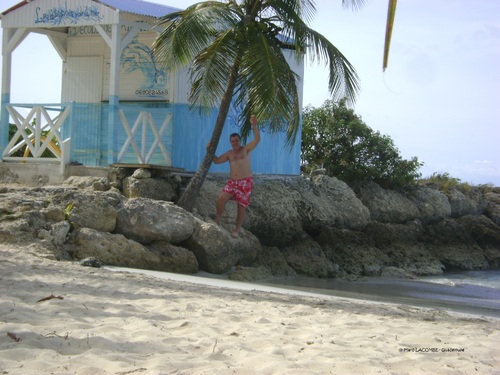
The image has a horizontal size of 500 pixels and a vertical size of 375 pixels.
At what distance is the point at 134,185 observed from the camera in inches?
529

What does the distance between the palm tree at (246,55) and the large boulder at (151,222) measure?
1323mm

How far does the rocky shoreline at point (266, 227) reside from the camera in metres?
11.0

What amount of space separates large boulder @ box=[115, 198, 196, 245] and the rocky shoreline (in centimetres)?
2

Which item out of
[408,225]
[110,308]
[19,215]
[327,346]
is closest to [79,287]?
[110,308]

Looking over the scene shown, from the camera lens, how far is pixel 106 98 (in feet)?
53.6

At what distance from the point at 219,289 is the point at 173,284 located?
1.98 feet

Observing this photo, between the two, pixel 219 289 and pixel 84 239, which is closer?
pixel 219 289

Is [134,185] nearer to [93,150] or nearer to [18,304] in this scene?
[93,150]

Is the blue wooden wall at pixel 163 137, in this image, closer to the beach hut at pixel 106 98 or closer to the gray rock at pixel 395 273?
the beach hut at pixel 106 98

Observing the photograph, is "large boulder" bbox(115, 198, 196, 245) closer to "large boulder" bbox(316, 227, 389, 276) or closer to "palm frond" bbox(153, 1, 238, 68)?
"palm frond" bbox(153, 1, 238, 68)

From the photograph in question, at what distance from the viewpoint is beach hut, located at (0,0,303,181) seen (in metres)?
14.3

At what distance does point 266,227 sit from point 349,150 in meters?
6.70

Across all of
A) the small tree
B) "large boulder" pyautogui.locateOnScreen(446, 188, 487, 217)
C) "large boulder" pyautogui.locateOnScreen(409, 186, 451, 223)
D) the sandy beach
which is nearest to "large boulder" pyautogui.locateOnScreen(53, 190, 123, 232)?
the sandy beach

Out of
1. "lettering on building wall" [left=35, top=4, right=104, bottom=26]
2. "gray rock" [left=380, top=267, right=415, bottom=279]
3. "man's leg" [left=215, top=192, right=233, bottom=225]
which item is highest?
"lettering on building wall" [left=35, top=4, right=104, bottom=26]
